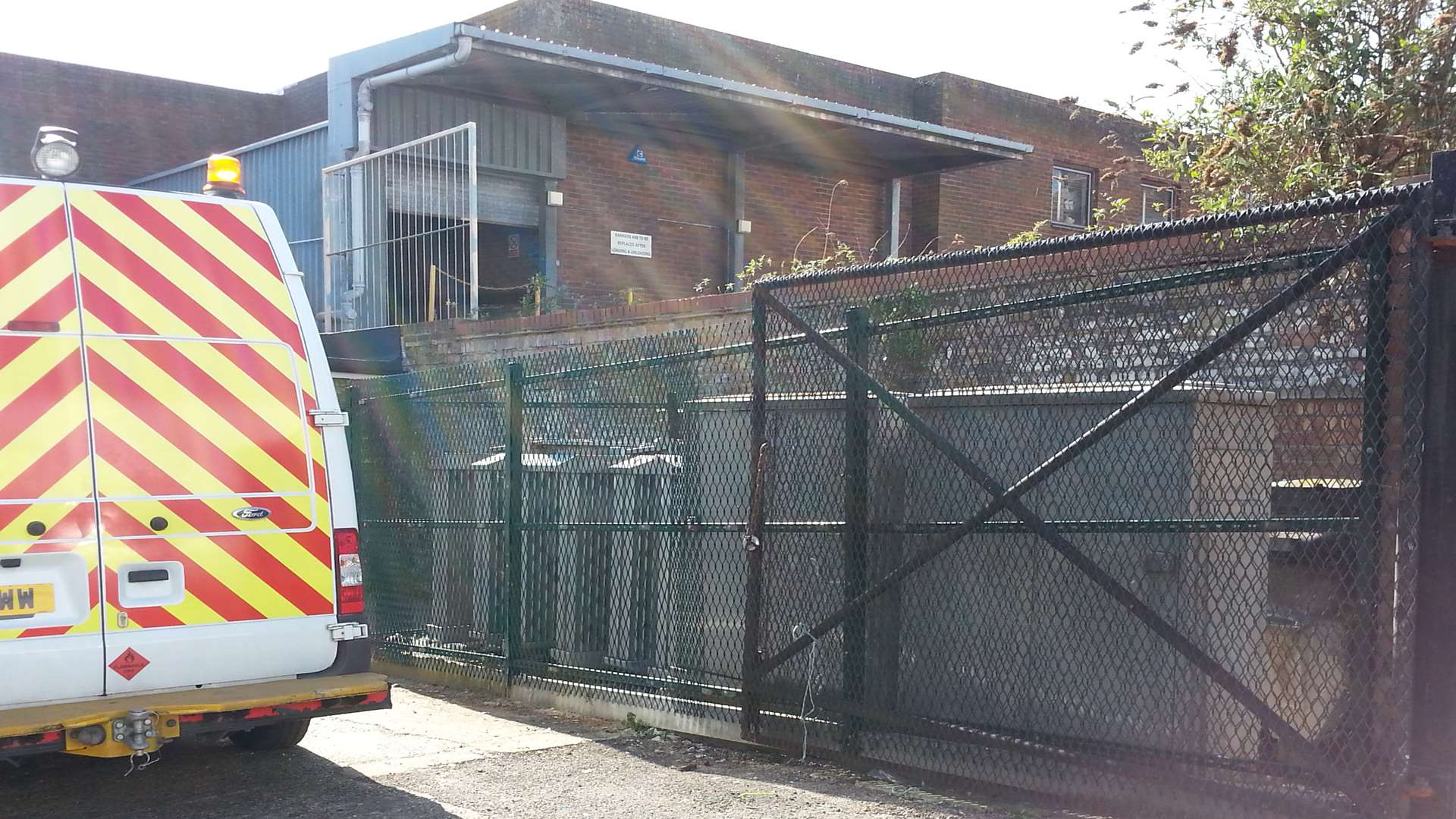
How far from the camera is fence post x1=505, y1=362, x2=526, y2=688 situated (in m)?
7.27

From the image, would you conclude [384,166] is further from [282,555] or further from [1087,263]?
[1087,263]

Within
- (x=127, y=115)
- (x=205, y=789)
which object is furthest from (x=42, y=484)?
(x=127, y=115)

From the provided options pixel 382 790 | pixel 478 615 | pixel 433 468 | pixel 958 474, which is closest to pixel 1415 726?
pixel 958 474

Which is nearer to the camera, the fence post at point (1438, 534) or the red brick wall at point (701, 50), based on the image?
the fence post at point (1438, 534)

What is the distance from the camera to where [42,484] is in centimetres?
474

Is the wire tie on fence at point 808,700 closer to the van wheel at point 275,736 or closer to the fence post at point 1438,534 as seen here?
the van wheel at point 275,736

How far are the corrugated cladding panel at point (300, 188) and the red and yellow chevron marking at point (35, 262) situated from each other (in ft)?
26.5

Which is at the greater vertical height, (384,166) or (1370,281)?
(384,166)

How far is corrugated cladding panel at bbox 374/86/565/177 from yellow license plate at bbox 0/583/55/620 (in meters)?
9.24

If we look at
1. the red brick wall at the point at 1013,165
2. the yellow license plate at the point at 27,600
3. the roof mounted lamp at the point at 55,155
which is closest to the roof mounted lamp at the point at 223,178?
the roof mounted lamp at the point at 55,155

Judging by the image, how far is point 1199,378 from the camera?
15.6 ft

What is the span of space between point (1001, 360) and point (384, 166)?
356 inches

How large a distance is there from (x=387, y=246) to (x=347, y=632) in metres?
7.91

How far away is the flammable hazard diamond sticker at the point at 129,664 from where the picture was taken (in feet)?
15.8
